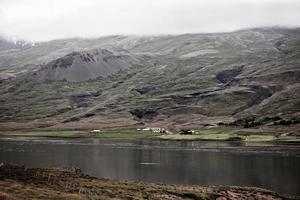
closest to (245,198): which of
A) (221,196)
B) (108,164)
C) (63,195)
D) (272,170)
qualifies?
(221,196)

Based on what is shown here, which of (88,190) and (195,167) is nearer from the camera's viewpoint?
(88,190)

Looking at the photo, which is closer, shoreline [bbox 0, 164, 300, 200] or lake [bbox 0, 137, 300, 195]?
shoreline [bbox 0, 164, 300, 200]

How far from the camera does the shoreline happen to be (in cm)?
5581

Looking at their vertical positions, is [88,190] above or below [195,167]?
above

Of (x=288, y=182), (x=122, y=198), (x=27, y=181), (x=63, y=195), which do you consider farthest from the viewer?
(x=288, y=182)

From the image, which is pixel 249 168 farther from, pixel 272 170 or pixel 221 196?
pixel 221 196

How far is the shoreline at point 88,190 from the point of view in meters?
55.8

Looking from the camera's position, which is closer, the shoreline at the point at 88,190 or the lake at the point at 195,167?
the shoreline at the point at 88,190

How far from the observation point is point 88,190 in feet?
203

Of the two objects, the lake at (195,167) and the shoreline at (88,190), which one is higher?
the shoreline at (88,190)

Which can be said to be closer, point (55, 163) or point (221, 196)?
point (221, 196)

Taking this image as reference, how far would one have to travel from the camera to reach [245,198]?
68.6 meters

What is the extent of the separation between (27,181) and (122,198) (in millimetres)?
12794

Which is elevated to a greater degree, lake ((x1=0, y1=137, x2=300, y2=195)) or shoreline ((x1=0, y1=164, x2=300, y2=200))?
shoreline ((x1=0, y1=164, x2=300, y2=200))
